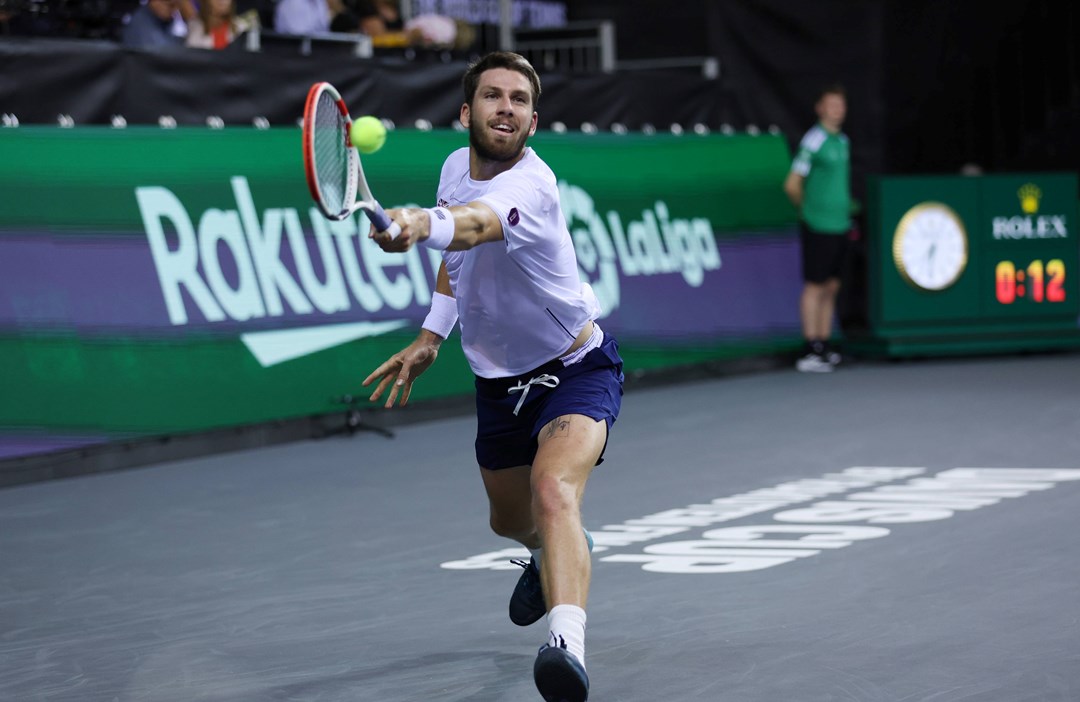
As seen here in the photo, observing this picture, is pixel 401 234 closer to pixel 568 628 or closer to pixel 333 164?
pixel 333 164

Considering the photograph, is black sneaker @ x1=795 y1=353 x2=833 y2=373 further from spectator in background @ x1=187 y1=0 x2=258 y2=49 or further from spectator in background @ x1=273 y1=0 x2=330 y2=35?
spectator in background @ x1=187 y1=0 x2=258 y2=49

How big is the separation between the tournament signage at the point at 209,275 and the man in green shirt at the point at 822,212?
199cm

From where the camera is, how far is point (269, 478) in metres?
9.57

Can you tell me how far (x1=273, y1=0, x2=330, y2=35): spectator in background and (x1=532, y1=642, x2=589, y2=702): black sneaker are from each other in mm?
9379

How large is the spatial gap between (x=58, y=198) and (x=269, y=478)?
6.31ft

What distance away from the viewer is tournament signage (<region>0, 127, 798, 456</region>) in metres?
9.34

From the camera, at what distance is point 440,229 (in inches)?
173

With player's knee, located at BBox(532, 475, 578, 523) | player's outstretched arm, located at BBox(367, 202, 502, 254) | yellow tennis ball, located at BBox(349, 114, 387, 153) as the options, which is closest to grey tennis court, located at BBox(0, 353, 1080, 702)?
player's knee, located at BBox(532, 475, 578, 523)

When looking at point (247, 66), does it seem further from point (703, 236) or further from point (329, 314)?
point (703, 236)

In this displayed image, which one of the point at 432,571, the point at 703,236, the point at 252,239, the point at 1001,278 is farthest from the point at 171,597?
the point at 1001,278

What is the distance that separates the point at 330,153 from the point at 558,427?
1.20 meters

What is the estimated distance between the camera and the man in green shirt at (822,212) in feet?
47.4

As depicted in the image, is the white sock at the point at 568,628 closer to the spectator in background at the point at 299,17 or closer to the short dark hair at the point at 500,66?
the short dark hair at the point at 500,66

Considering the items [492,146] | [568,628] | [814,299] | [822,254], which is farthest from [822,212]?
[568,628]
